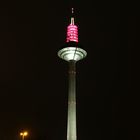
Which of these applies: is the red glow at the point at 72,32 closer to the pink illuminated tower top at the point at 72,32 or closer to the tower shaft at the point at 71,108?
the pink illuminated tower top at the point at 72,32

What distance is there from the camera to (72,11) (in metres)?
74.0

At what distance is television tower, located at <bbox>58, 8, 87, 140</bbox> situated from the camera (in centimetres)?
6213

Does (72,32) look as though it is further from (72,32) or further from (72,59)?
(72,59)

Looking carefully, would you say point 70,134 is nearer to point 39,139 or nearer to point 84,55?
point 39,139

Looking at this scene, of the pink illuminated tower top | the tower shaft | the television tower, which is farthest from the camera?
the pink illuminated tower top

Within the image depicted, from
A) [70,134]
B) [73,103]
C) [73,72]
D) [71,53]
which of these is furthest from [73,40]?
[70,134]

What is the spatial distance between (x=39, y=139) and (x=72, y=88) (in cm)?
1494

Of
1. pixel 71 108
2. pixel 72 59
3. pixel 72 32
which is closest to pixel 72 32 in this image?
pixel 72 32

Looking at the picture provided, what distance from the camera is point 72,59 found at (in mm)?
68438

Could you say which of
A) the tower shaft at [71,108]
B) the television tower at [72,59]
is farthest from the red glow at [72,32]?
the tower shaft at [71,108]

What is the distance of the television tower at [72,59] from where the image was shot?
204ft

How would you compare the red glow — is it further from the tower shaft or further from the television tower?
the tower shaft

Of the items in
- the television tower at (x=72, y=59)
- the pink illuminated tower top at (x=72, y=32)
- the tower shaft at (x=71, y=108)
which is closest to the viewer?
the tower shaft at (x=71, y=108)

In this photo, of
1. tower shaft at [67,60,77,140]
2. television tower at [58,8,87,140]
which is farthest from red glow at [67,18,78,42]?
tower shaft at [67,60,77,140]
